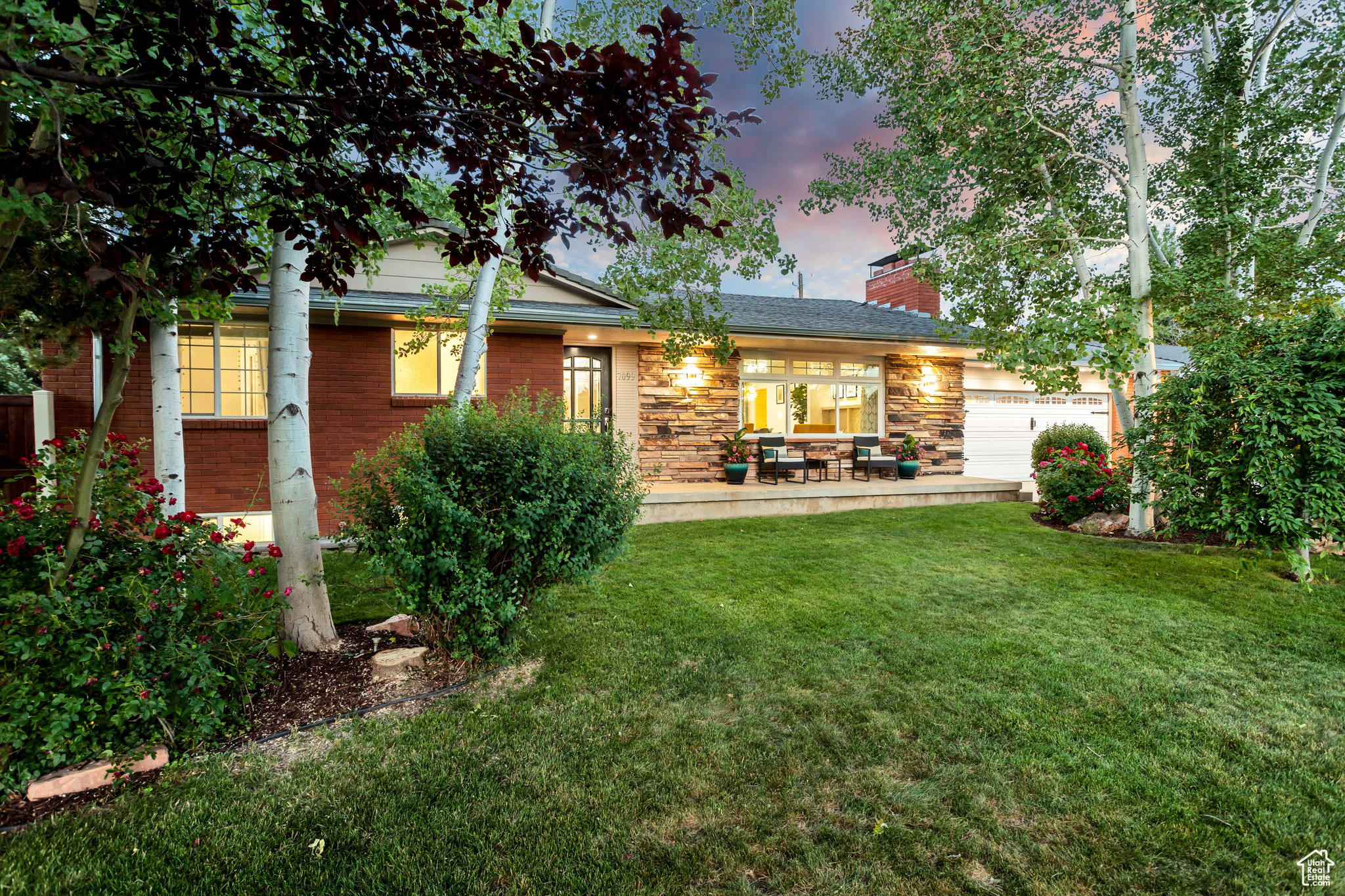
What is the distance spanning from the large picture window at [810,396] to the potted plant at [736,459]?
75 cm

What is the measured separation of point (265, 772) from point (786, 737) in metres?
2.24

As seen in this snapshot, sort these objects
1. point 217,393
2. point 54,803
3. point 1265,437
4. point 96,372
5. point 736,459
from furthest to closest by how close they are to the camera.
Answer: point 736,459, point 217,393, point 96,372, point 1265,437, point 54,803

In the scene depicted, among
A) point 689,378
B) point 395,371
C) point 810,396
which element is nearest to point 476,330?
point 395,371

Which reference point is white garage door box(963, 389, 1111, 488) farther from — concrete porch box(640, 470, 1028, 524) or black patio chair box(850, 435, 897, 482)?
concrete porch box(640, 470, 1028, 524)

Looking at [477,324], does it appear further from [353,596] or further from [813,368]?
[813,368]

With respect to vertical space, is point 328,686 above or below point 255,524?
below

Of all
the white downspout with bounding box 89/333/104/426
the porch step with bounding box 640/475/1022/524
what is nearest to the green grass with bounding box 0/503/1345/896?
the porch step with bounding box 640/475/1022/524

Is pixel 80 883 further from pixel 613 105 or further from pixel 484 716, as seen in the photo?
pixel 613 105

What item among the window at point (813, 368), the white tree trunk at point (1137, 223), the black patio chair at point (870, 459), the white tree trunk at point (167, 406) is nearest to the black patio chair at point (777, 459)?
the black patio chair at point (870, 459)

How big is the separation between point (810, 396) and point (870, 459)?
1.76 meters

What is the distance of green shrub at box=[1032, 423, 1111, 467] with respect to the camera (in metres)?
9.22

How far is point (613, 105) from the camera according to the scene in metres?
1.85

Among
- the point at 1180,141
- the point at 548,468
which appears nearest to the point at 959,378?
the point at 1180,141

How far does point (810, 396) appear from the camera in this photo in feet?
38.1
